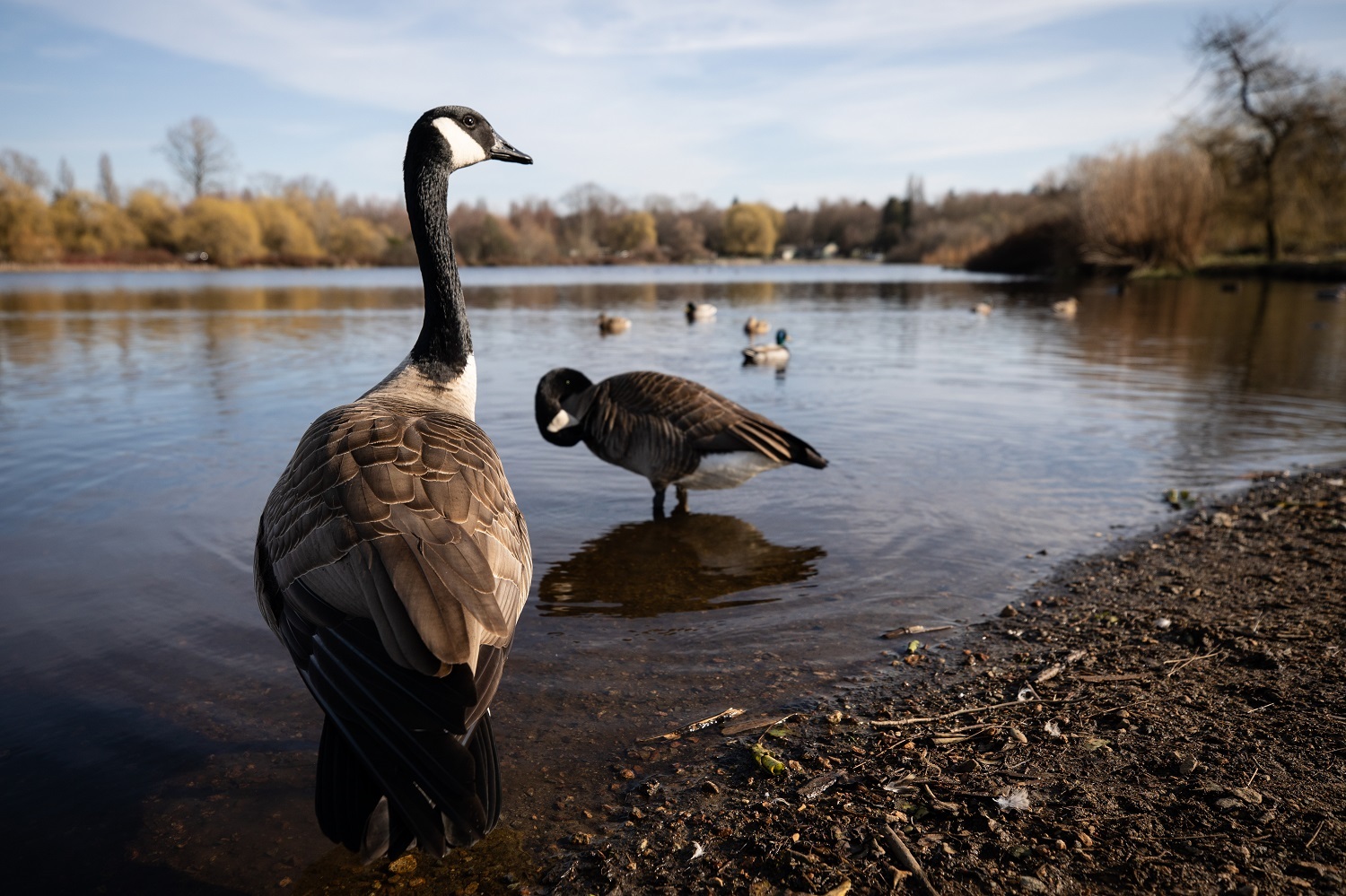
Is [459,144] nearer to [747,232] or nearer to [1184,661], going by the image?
[1184,661]

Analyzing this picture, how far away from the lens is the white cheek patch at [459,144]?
14.7 feet

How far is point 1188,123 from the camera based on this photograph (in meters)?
46.9

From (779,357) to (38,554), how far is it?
521 inches

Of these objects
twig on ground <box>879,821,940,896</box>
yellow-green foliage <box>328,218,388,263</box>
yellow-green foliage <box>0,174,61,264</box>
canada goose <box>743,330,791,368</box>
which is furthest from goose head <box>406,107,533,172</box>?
yellow-green foliage <box>328,218,388,263</box>

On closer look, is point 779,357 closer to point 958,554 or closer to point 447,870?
point 958,554

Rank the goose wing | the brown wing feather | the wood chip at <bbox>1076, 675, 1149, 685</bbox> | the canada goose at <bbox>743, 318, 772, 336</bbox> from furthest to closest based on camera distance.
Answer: the canada goose at <bbox>743, 318, 772, 336</bbox>
the goose wing
the wood chip at <bbox>1076, 675, 1149, 685</bbox>
the brown wing feather

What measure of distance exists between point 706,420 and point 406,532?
4453 millimetres

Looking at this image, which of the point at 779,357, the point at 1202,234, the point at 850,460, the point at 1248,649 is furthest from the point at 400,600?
the point at 1202,234

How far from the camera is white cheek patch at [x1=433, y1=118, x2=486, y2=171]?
4488 millimetres

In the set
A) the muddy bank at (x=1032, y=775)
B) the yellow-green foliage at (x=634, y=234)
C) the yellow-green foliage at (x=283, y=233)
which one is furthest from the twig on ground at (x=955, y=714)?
the yellow-green foliage at (x=634, y=234)

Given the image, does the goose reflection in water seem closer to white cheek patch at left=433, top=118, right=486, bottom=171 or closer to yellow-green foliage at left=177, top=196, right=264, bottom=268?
white cheek patch at left=433, top=118, right=486, bottom=171

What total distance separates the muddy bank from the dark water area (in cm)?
35

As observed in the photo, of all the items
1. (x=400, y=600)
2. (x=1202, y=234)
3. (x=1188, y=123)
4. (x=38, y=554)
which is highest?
(x=1188, y=123)

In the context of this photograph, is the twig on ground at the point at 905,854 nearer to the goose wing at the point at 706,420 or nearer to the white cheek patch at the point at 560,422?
the goose wing at the point at 706,420
